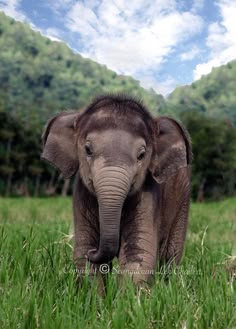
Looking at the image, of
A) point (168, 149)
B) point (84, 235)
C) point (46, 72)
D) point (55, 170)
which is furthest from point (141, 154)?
point (46, 72)

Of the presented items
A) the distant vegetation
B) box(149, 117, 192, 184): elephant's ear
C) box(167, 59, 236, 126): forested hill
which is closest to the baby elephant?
box(149, 117, 192, 184): elephant's ear

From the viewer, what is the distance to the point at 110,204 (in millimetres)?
3271

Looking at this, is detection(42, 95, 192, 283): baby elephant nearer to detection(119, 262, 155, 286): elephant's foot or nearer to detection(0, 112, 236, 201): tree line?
detection(119, 262, 155, 286): elephant's foot

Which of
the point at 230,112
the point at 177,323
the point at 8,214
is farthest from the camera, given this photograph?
the point at 230,112

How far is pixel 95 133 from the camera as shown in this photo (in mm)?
3479

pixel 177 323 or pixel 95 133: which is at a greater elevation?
pixel 95 133

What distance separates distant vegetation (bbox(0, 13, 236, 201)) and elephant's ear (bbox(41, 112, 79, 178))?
31.4 meters

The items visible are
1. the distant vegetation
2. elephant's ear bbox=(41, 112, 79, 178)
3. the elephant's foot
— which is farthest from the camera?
the distant vegetation

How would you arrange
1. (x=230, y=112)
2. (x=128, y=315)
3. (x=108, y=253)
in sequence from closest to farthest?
1. (x=128, y=315)
2. (x=108, y=253)
3. (x=230, y=112)

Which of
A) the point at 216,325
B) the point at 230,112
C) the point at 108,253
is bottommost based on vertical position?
the point at 216,325

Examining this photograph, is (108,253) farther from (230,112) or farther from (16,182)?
(230,112)

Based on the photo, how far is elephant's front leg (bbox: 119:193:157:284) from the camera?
3.60 metres

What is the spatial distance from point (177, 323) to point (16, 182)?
5142 cm

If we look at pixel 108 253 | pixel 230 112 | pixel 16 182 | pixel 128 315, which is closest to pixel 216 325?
pixel 128 315
